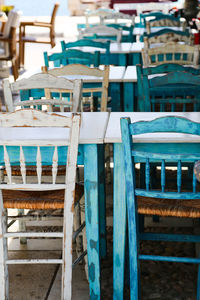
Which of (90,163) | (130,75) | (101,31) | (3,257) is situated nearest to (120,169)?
(90,163)

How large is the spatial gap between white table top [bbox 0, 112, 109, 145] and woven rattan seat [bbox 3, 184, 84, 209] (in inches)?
11.7

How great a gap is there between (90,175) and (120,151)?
0.18 m

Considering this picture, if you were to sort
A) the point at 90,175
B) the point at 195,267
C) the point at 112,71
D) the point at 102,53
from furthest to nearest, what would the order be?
the point at 102,53 < the point at 112,71 < the point at 195,267 < the point at 90,175

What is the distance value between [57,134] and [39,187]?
29 centimetres

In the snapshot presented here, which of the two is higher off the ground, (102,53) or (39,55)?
(102,53)

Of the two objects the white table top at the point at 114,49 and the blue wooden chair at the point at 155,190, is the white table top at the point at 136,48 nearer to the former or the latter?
the white table top at the point at 114,49

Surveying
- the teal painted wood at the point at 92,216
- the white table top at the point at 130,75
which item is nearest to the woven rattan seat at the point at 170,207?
the teal painted wood at the point at 92,216

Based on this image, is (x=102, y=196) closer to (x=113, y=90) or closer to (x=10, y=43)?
(x=113, y=90)

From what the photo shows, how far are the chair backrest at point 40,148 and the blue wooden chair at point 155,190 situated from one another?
0.75 ft

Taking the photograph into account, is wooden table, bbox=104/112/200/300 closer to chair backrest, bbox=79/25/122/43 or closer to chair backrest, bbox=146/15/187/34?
chair backrest, bbox=79/25/122/43

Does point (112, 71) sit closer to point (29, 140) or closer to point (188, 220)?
point (188, 220)

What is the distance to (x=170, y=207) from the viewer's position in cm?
225

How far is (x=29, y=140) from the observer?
2.15 meters

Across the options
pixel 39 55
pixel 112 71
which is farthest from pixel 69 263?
pixel 39 55
